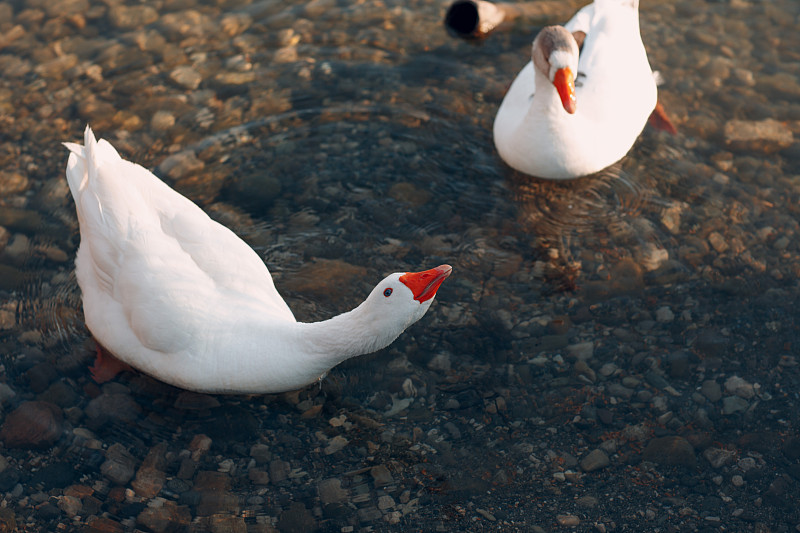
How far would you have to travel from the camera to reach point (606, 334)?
5.78 meters

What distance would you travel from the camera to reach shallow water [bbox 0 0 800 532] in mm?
4852

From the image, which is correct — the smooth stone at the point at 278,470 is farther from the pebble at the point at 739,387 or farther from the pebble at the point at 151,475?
the pebble at the point at 739,387

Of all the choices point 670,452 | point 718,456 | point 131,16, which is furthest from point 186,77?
point 718,456

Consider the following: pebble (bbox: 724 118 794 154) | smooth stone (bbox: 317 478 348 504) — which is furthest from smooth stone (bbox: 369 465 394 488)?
pebble (bbox: 724 118 794 154)

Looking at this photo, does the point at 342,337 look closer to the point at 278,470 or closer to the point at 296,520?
the point at 278,470

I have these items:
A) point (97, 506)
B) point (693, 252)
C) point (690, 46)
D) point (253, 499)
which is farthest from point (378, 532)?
point (690, 46)

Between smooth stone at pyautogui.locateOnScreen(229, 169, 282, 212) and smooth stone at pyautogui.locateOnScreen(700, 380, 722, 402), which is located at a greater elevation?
smooth stone at pyautogui.locateOnScreen(229, 169, 282, 212)

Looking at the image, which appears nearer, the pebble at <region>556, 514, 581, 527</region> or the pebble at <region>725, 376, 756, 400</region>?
the pebble at <region>556, 514, 581, 527</region>

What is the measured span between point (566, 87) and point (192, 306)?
3.58 m

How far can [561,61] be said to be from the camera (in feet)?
20.4

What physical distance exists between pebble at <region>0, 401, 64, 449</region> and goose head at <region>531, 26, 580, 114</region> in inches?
182

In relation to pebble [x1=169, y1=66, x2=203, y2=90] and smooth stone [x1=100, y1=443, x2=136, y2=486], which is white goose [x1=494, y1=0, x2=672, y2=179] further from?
smooth stone [x1=100, y1=443, x2=136, y2=486]

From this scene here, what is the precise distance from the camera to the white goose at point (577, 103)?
6.39 m

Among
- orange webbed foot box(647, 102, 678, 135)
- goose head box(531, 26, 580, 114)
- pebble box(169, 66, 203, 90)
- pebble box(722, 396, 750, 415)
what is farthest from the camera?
pebble box(169, 66, 203, 90)
